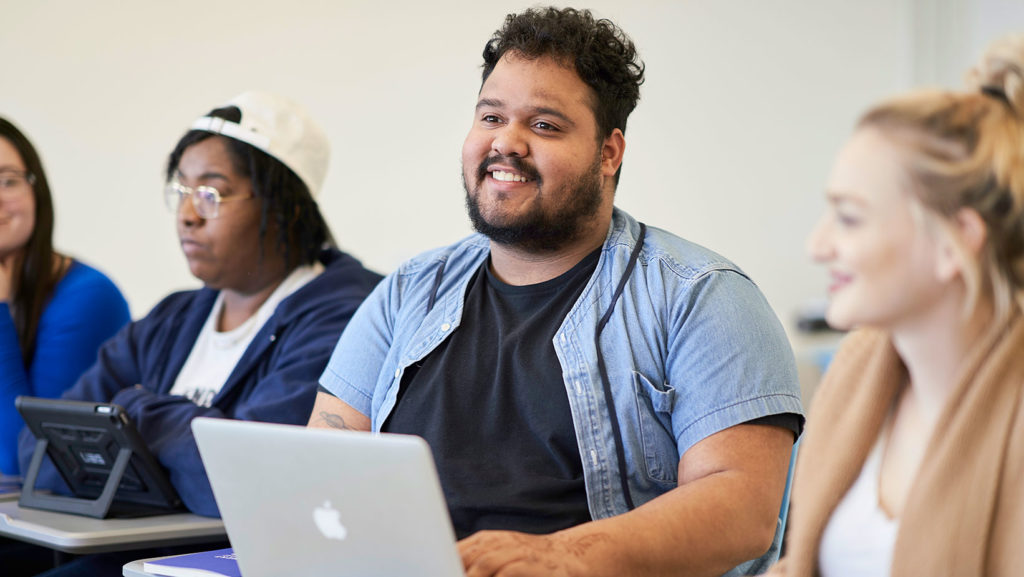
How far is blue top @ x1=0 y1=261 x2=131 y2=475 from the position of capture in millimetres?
2637

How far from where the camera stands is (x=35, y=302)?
9.03 feet

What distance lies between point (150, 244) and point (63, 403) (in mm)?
1973

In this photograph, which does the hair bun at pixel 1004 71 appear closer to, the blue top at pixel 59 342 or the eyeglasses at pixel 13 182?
the blue top at pixel 59 342

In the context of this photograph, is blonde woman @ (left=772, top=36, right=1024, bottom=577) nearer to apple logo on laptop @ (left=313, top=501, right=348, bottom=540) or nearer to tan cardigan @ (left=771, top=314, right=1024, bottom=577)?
tan cardigan @ (left=771, top=314, right=1024, bottom=577)

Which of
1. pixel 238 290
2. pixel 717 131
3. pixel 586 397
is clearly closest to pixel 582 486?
pixel 586 397

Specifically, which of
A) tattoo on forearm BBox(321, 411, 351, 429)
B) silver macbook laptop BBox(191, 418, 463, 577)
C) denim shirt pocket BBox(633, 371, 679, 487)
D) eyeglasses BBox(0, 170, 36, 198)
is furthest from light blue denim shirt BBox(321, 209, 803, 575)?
eyeglasses BBox(0, 170, 36, 198)

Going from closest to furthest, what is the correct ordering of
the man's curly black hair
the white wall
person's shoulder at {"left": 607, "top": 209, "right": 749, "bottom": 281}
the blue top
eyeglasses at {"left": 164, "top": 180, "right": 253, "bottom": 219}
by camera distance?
person's shoulder at {"left": 607, "top": 209, "right": 749, "bottom": 281} < the man's curly black hair < eyeglasses at {"left": 164, "top": 180, "right": 253, "bottom": 219} < the blue top < the white wall

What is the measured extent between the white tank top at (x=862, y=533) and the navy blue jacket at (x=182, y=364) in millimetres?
1241

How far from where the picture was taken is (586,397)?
61.4 inches

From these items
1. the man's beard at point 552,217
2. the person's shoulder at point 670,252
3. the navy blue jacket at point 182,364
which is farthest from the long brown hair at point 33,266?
the person's shoulder at point 670,252

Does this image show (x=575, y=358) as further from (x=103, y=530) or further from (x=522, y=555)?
(x=103, y=530)

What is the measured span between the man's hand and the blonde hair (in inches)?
23.1

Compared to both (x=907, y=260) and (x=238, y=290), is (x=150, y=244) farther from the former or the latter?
(x=907, y=260)

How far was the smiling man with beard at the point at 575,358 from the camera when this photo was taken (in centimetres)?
145
